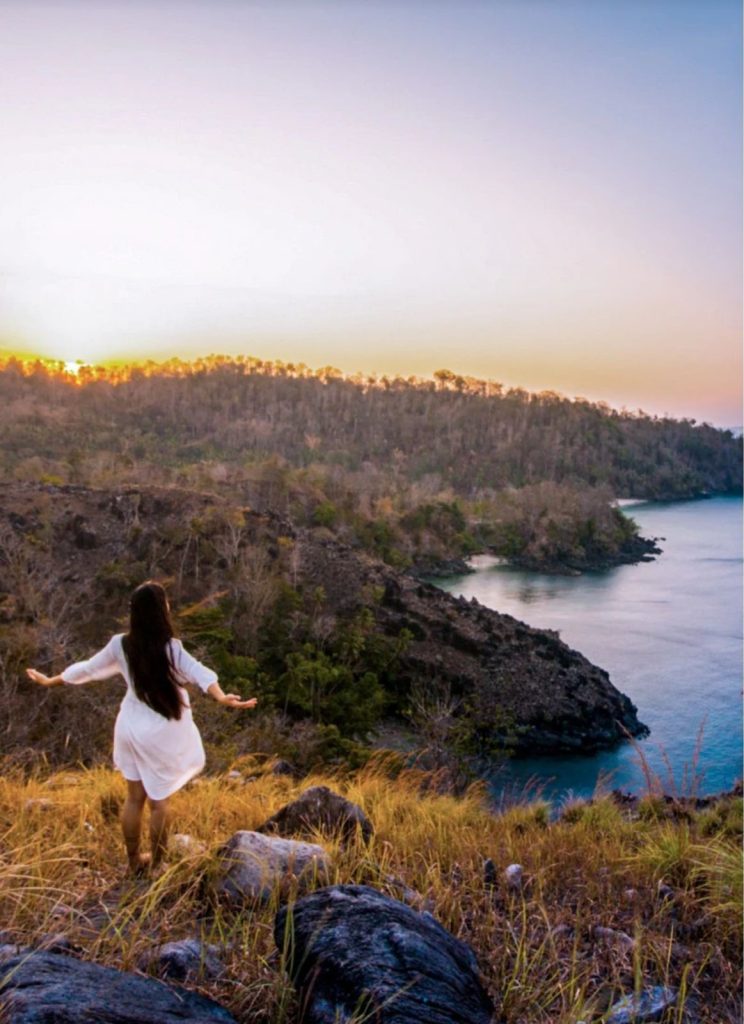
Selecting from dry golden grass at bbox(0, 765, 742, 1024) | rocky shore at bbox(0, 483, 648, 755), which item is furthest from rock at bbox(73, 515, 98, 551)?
dry golden grass at bbox(0, 765, 742, 1024)

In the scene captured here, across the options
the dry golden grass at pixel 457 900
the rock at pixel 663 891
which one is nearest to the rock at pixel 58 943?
the dry golden grass at pixel 457 900

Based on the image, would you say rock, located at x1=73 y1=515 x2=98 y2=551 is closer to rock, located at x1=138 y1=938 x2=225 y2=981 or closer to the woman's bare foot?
the woman's bare foot

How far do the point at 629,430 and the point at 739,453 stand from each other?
17.1 m

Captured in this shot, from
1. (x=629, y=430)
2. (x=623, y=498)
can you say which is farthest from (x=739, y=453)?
(x=623, y=498)

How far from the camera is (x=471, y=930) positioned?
2400 millimetres

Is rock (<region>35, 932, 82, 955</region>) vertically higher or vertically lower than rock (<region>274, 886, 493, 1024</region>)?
lower

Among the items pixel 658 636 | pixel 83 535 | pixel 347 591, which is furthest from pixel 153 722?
pixel 658 636

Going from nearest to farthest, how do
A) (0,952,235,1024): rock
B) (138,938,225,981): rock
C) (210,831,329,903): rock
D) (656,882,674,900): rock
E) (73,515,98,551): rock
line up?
(0,952,235,1024): rock, (138,938,225,981): rock, (210,831,329,903): rock, (656,882,674,900): rock, (73,515,98,551): rock

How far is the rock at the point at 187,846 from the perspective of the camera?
2.70 metres

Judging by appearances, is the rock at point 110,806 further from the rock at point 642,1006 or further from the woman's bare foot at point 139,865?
the rock at point 642,1006

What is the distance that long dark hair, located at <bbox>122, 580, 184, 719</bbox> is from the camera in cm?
271

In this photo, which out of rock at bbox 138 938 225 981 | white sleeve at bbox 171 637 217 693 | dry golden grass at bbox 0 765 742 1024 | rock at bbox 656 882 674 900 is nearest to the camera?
rock at bbox 138 938 225 981

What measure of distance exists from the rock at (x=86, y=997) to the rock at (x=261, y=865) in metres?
0.64

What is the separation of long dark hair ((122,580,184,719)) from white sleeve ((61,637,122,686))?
0.09 meters
